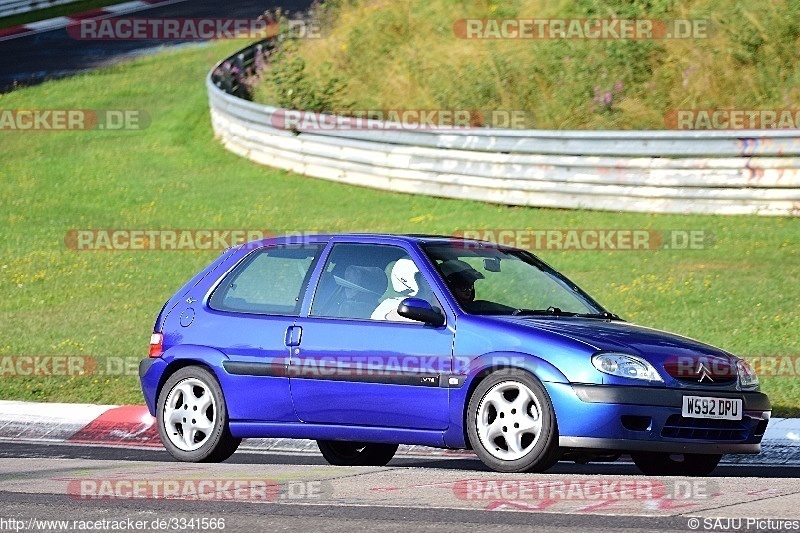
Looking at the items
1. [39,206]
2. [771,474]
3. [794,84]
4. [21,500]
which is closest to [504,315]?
[771,474]

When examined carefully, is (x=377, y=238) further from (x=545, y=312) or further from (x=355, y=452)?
(x=355, y=452)

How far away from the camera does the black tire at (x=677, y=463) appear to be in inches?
339

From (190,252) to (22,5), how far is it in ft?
78.4

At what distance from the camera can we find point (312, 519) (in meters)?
6.33

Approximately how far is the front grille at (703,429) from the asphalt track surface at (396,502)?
62 centimetres

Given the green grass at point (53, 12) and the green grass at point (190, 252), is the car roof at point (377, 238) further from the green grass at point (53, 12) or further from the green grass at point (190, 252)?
the green grass at point (53, 12)

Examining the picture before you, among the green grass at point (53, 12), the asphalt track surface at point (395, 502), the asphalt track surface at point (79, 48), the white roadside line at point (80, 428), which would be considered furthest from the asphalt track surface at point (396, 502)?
the green grass at point (53, 12)

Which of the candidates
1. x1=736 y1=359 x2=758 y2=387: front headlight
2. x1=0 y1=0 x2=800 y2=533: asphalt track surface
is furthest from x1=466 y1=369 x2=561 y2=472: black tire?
x1=736 y1=359 x2=758 y2=387: front headlight

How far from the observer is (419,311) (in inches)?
323

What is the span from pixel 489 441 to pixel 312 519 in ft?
6.05

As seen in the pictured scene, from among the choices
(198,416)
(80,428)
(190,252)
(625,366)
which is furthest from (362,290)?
(190,252)

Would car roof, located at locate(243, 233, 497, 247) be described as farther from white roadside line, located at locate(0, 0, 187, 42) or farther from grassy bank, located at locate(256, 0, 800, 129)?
white roadside line, located at locate(0, 0, 187, 42)

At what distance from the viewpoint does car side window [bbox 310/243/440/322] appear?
8648 mm

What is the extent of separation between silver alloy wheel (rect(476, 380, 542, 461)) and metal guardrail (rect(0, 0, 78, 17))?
34.0m
